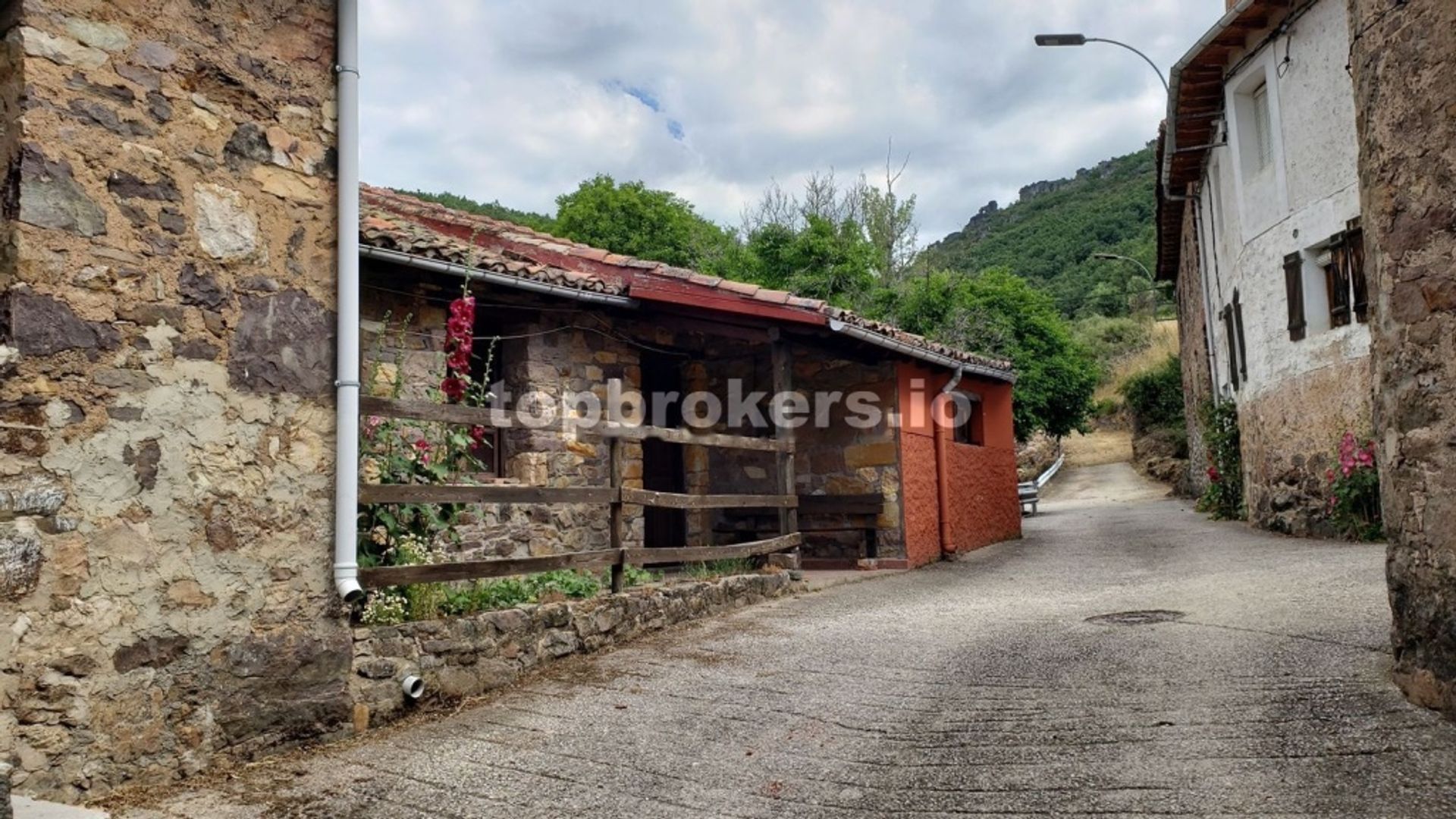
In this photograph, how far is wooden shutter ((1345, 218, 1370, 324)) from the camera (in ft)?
31.7

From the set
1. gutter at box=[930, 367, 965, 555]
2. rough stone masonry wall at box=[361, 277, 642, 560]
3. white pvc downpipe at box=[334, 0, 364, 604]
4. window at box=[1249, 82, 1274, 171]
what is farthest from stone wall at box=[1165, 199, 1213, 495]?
white pvc downpipe at box=[334, 0, 364, 604]

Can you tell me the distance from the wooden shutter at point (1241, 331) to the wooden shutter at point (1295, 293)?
1.73m

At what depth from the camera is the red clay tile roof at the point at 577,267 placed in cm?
735

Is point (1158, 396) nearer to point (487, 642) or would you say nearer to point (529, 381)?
point (529, 381)

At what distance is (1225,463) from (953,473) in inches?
223

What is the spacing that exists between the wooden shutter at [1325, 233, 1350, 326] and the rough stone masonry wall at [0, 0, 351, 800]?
389 inches

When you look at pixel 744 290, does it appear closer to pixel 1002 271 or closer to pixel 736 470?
pixel 736 470

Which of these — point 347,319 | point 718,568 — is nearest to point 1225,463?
point 718,568

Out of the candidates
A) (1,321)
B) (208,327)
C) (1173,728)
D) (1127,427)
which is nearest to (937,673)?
(1173,728)

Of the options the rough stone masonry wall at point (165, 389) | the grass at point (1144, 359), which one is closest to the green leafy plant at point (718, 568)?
the rough stone masonry wall at point (165, 389)

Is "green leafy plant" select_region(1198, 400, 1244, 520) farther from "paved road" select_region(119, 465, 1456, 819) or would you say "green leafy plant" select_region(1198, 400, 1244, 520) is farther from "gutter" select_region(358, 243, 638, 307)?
"gutter" select_region(358, 243, 638, 307)

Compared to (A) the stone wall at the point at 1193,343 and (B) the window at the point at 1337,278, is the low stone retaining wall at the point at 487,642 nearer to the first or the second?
(B) the window at the point at 1337,278

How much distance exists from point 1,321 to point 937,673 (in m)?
4.08

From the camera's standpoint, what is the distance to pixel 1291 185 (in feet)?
35.6
